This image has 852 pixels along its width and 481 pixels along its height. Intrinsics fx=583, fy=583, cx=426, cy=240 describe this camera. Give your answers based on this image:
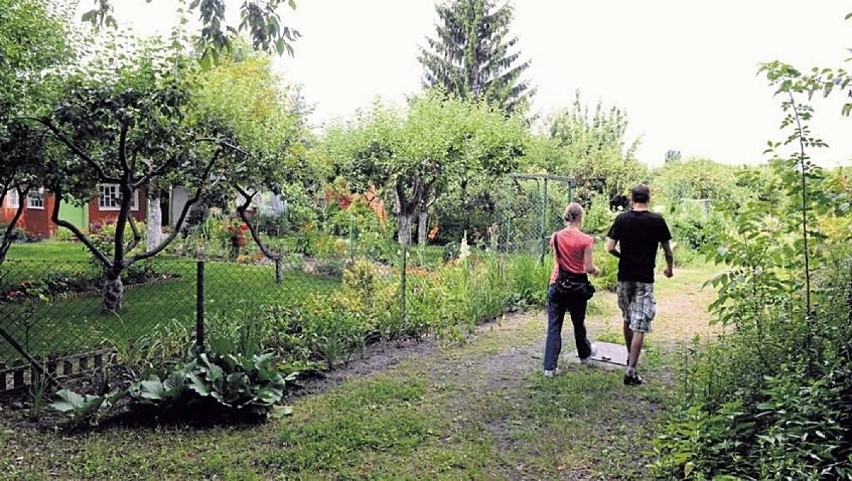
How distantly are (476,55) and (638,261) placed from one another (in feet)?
83.5

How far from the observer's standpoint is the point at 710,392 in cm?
346

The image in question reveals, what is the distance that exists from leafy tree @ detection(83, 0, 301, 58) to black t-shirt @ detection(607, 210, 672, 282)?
2.97 m

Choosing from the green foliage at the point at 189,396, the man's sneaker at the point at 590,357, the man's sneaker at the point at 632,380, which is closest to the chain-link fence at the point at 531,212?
the man's sneaker at the point at 590,357

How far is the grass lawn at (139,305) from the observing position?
5590mm

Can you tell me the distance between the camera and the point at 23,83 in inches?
249

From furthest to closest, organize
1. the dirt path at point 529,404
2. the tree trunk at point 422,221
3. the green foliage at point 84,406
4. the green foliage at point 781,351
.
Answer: the tree trunk at point 422,221 < the green foliage at point 84,406 < the dirt path at point 529,404 < the green foliage at point 781,351

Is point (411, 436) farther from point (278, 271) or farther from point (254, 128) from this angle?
point (254, 128)

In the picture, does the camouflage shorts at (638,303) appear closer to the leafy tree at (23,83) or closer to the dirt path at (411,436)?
the dirt path at (411,436)

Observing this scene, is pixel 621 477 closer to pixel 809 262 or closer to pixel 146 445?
pixel 809 262

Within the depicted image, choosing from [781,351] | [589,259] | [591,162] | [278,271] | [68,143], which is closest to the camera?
[781,351]

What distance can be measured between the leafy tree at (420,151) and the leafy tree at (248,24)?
10217mm

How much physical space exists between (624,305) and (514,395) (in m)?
1.20

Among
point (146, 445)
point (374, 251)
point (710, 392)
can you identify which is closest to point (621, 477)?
point (710, 392)

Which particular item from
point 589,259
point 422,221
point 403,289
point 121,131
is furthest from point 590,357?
point 422,221
